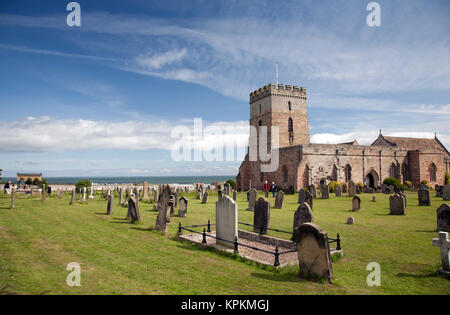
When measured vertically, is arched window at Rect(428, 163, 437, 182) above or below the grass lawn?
above

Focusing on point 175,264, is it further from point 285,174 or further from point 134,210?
point 285,174

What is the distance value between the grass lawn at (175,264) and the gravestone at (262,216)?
76 cm

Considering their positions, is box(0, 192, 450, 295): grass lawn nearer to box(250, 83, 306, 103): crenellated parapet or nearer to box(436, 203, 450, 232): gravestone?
box(436, 203, 450, 232): gravestone

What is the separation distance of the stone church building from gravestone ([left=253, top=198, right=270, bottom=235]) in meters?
21.5

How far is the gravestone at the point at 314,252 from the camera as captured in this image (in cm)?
568

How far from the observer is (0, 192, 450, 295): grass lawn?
17.3 feet

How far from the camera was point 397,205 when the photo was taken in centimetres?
1450

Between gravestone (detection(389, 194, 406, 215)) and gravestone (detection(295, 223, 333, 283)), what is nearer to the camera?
gravestone (detection(295, 223, 333, 283))

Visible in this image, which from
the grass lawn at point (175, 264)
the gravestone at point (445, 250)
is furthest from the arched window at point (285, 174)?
the gravestone at point (445, 250)

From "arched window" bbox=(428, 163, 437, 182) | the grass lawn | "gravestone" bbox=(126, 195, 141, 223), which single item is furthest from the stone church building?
"gravestone" bbox=(126, 195, 141, 223)

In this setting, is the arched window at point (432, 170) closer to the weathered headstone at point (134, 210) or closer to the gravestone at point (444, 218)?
the gravestone at point (444, 218)

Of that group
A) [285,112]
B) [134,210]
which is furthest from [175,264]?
[285,112]

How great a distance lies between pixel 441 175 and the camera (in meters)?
36.0
